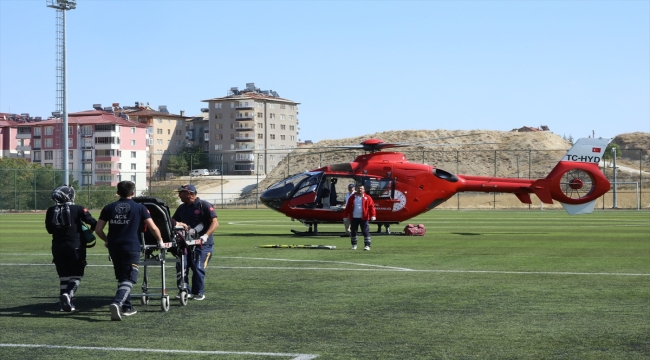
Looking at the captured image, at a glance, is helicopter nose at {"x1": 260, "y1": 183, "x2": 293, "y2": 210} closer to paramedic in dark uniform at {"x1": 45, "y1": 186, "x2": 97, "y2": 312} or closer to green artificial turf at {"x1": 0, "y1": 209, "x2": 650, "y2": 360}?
green artificial turf at {"x1": 0, "y1": 209, "x2": 650, "y2": 360}

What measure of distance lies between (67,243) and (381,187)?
64.7ft


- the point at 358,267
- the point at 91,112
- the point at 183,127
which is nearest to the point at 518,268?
the point at 358,267

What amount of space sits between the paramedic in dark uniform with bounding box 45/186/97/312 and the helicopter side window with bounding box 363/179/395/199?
19.4 meters

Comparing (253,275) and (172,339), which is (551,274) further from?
(172,339)

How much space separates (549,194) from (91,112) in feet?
433

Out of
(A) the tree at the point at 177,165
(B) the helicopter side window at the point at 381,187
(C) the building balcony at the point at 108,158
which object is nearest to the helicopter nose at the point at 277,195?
(B) the helicopter side window at the point at 381,187

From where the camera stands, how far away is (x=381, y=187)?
102 feet

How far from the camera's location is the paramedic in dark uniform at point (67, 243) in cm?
1218

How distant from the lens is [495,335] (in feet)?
33.1

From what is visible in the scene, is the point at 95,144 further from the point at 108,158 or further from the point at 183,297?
the point at 183,297

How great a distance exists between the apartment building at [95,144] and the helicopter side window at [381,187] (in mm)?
111301

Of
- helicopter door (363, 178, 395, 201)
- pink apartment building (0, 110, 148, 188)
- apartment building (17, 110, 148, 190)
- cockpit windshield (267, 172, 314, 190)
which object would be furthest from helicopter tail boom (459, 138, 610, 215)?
apartment building (17, 110, 148, 190)

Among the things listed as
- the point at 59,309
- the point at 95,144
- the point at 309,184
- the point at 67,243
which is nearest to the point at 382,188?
the point at 309,184

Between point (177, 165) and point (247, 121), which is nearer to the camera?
point (177, 165)
